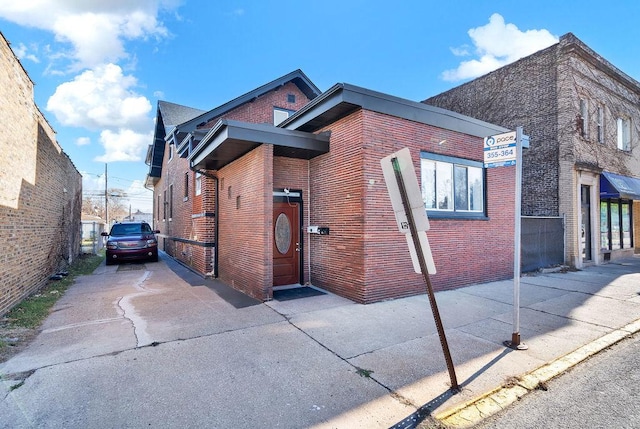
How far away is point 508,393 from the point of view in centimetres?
343

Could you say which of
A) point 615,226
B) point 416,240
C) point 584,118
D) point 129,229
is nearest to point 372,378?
point 416,240

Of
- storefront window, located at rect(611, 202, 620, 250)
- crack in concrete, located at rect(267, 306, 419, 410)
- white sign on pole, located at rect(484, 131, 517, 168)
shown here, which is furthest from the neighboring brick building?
storefront window, located at rect(611, 202, 620, 250)

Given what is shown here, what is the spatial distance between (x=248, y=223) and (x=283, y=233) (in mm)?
996

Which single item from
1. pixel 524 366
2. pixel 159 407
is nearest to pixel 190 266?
pixel 159 407

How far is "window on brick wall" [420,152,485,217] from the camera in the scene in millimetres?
7914

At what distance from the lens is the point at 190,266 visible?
12.0m

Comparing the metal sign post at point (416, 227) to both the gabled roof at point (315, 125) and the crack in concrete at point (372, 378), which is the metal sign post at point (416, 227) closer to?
the crack in concrete at point (372, 378)

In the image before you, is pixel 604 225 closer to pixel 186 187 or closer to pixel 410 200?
pixel 410 200

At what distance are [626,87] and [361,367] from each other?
20054 millimetres

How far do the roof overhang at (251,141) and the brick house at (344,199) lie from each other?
3 centimetres

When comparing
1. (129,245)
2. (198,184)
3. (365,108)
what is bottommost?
(129,245)

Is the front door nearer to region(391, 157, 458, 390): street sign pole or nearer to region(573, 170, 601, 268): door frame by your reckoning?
region(391, 157, 458, 390): street sign pole

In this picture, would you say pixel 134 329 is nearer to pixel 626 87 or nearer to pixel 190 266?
pixel 190 266

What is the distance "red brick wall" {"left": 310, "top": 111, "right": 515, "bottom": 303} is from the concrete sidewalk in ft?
1.87
